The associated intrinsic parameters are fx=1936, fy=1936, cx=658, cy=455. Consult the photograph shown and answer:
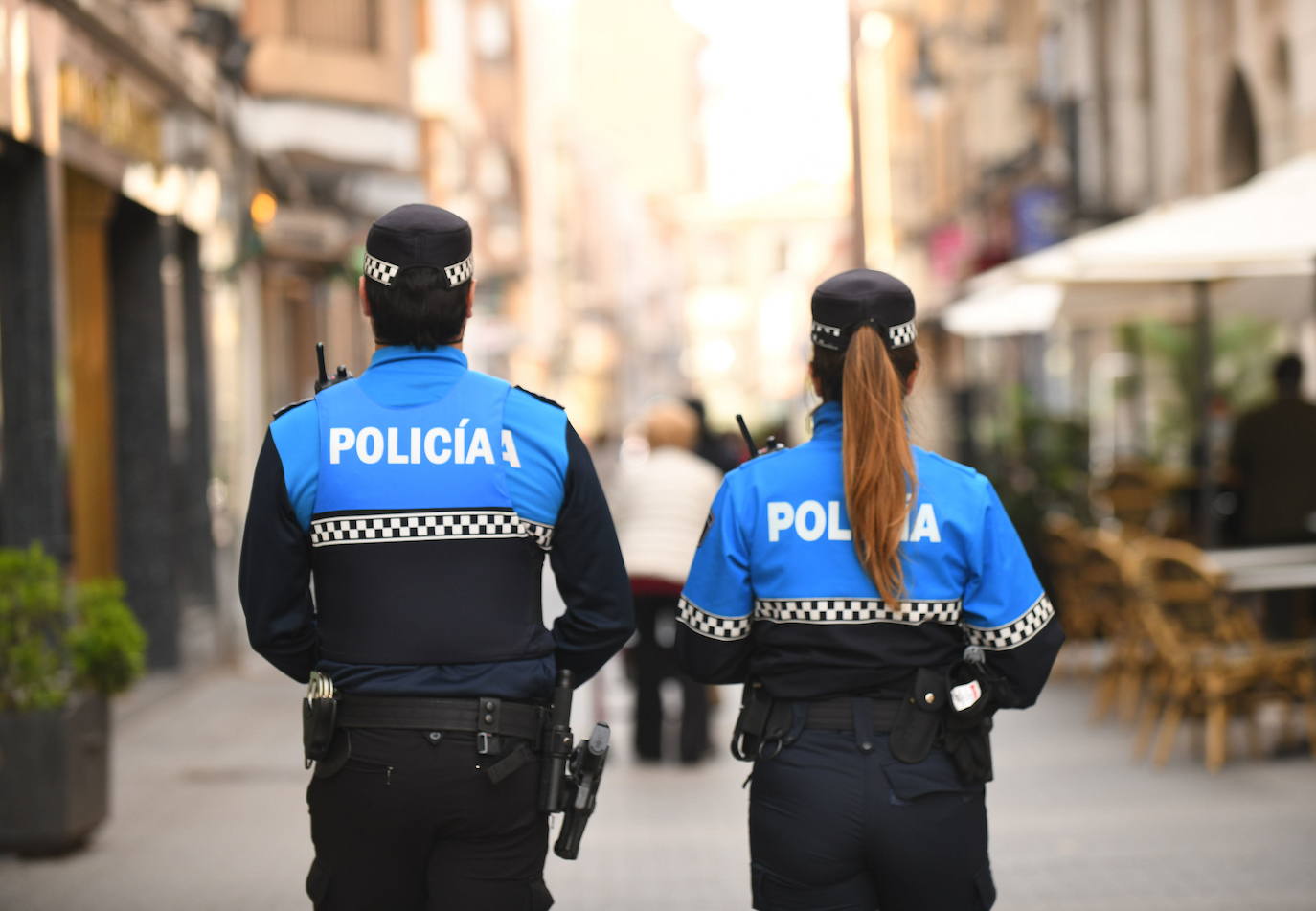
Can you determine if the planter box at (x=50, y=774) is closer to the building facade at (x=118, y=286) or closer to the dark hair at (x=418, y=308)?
the building facade at (x=118, y=286)

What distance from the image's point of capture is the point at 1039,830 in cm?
833

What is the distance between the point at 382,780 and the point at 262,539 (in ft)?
1.77

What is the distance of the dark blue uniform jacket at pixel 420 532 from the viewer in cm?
376

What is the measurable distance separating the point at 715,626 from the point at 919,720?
48cm

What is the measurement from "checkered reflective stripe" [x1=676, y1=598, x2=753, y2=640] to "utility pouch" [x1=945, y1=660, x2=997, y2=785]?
439mm

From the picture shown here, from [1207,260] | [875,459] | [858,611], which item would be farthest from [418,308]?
[1207,260]

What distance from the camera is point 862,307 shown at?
4043 mm

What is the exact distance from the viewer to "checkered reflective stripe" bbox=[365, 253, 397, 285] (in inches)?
153

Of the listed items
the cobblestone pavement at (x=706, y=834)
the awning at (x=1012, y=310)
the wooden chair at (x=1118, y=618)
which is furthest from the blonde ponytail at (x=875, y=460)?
the awning at (x=1012, y=310)

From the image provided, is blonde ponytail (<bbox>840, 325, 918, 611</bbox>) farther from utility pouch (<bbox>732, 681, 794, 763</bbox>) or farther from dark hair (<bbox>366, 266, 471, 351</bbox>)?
dark hair (<bbox>366, 266, 471, 351</bbox>)

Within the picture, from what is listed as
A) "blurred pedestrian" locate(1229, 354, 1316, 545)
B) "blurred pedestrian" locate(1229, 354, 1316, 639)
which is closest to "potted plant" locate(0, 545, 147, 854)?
"blurred pedestrian" locate(1229, 354, 1316, 639)

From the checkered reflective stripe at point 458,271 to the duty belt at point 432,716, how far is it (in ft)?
2.77

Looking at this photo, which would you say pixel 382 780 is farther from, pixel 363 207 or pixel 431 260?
pixel 363 207

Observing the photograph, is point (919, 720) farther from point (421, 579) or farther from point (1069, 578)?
point (1069, 578)
